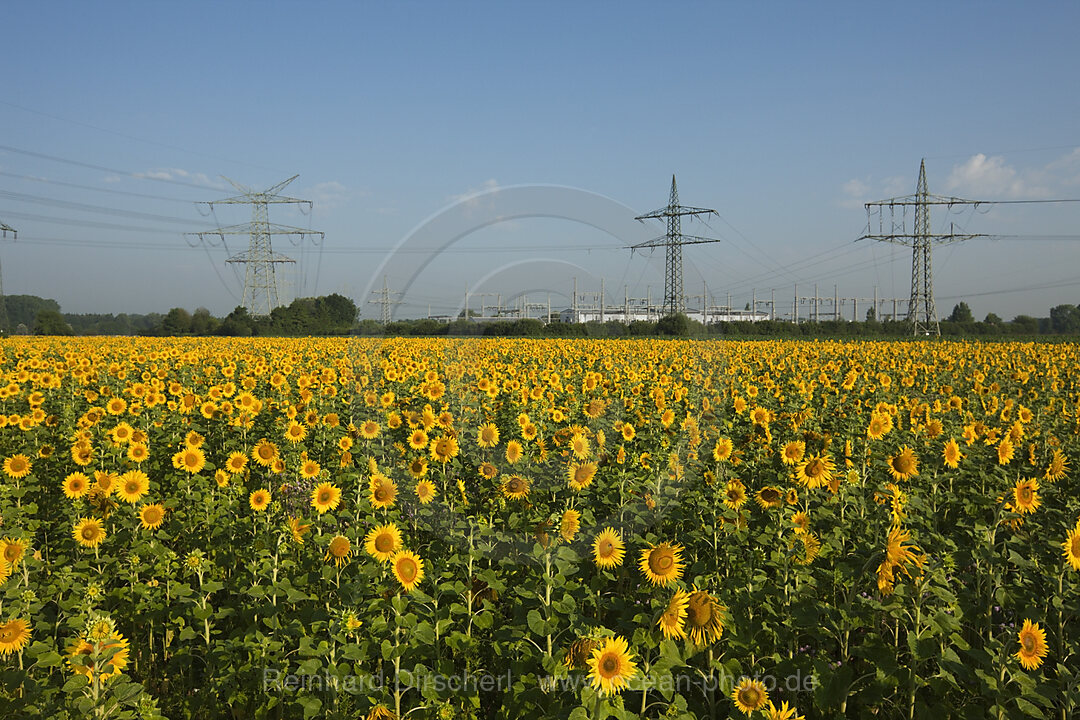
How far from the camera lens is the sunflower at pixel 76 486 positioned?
4980 millimetres

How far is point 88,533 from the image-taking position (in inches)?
167

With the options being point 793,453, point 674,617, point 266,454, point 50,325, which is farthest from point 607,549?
point 50,325

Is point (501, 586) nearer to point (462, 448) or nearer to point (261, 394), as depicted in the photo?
point (462, 448)

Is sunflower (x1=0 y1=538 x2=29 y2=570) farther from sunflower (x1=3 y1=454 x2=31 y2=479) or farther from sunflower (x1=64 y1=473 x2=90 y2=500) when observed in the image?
sunflower (x1=3 y1=454 x2=31 y2=479)

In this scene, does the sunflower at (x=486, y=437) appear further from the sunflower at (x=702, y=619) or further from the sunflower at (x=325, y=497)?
the sunflower at (x=702, y=619)

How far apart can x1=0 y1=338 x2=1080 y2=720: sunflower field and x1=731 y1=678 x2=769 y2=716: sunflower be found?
17mm

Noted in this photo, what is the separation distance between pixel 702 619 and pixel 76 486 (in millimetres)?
5377

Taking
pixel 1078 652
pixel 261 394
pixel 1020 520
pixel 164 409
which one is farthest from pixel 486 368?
pixel 1078 652

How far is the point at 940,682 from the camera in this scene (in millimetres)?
2898

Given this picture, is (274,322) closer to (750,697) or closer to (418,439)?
(418,439)

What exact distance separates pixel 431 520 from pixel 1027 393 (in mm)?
12072

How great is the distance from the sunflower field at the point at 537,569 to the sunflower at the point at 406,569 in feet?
0.06

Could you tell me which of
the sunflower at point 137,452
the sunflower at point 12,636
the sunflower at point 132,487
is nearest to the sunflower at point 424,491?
the sunflower at point 132,487

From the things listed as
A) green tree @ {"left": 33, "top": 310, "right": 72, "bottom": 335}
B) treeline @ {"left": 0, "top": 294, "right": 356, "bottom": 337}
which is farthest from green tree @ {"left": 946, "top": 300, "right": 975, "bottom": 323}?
green tree @ {"left": 33, "top": 310, "right": 72, "bottom": 335}
